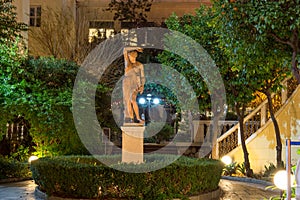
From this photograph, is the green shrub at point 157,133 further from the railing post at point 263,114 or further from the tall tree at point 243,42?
the tall tree at point 243,42

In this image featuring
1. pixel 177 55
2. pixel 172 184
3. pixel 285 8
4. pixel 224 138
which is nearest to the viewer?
pixel 285 8

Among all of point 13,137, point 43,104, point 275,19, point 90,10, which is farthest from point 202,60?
point 90,10

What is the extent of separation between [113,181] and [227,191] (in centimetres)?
406

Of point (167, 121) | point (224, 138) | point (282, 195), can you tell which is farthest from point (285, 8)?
point (167, 121)

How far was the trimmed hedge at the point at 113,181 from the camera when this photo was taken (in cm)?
992

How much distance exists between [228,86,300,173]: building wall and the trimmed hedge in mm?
6120

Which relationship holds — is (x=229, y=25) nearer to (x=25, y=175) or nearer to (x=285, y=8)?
(x=285, y=8)

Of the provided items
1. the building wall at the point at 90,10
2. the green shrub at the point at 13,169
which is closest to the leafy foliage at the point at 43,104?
the green shrub at the point at 13,169

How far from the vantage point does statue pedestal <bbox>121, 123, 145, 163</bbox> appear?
1191 cm

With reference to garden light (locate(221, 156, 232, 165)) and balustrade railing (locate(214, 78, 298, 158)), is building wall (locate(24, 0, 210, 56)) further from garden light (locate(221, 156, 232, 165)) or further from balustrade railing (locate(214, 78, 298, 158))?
garden light (locate(221, 156, 232, 165))

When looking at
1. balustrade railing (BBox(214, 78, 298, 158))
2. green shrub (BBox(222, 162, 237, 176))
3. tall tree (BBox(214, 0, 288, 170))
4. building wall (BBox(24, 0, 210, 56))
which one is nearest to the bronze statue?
tall tree (BBox(214, 0, 288, 170))

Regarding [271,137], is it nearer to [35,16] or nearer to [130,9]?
[130,9]

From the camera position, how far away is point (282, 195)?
26.6 ft

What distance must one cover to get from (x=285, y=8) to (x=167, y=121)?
22.1m
